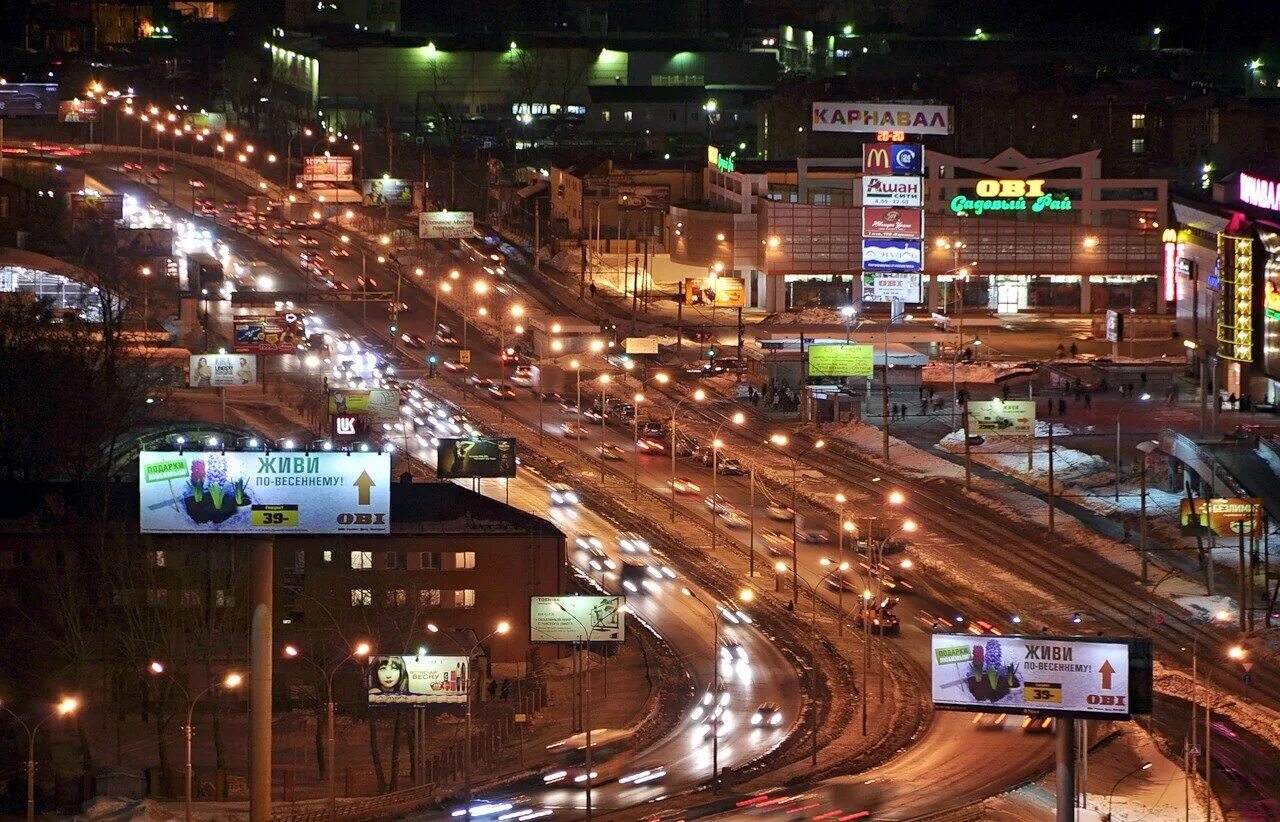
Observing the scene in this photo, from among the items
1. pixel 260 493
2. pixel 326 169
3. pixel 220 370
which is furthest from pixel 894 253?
pixel 260 493

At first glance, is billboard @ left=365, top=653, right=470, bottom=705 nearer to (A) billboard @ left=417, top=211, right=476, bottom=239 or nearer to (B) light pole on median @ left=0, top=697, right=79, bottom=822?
(B) light pole on median @ left=0, top=697, right=79, bottom=822

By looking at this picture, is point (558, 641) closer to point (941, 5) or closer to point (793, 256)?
point (793, 256)

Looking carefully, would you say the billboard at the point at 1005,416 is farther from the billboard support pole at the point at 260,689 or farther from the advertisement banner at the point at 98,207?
the advertisement banner at the point at 98,207

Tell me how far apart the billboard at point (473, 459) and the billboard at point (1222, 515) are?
21754 millimetres

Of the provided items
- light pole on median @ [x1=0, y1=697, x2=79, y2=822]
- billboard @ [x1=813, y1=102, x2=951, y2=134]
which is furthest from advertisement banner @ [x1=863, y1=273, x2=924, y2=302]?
light pole on median @ [x1=0, y1=697, x2=79, y2=822]

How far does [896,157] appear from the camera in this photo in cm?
11156

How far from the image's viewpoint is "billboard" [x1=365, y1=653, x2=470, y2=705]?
58.1m

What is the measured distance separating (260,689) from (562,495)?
124 ft

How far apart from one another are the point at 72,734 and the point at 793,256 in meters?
71.3

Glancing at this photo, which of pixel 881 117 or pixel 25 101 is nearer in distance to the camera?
pixel 881 117

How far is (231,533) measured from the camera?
146ft

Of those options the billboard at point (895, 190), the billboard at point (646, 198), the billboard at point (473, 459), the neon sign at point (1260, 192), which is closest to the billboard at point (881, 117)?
the billboard at point (895, 190)

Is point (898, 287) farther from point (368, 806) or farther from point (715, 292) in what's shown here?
point (368, 806)

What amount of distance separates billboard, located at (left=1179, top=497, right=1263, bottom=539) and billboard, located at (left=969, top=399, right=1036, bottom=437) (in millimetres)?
14742
